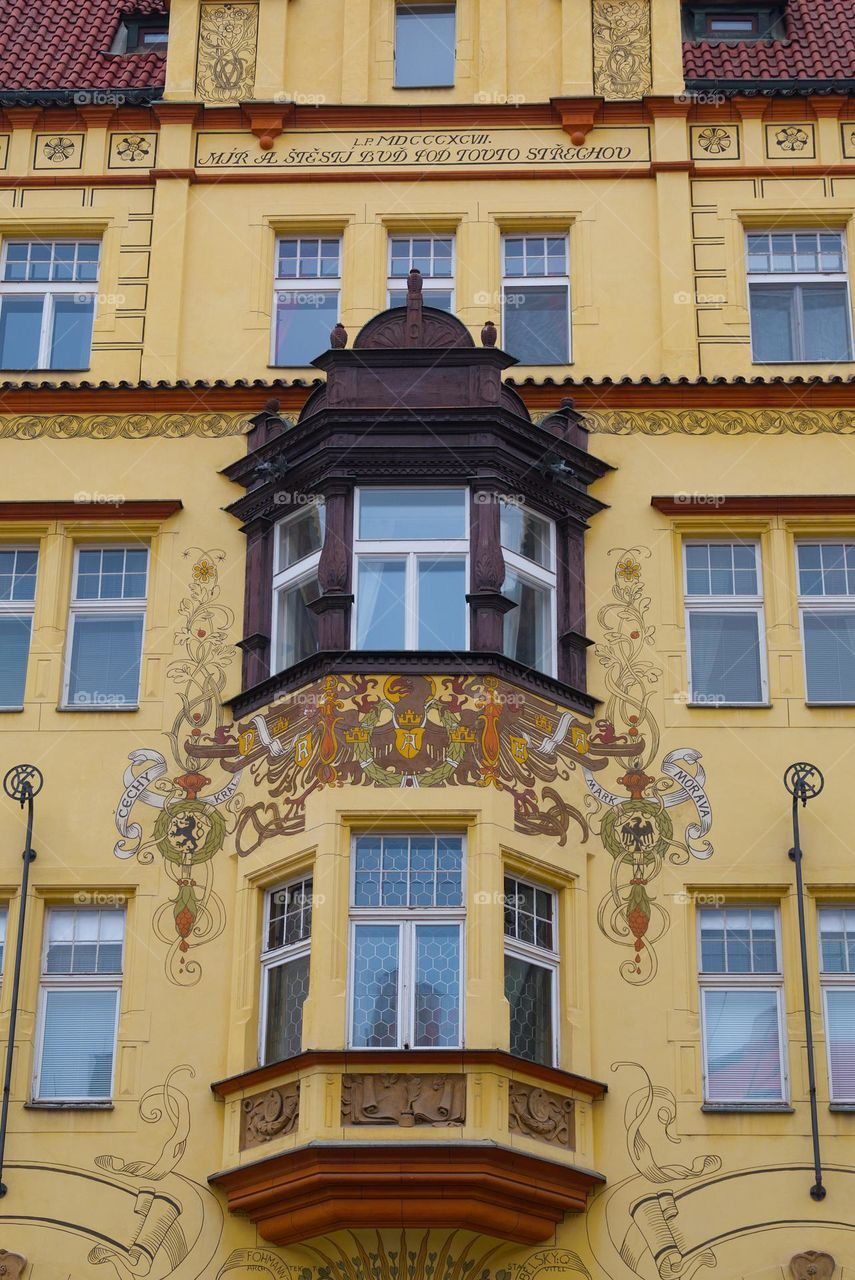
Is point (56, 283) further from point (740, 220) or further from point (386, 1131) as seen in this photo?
point (386, 1131)

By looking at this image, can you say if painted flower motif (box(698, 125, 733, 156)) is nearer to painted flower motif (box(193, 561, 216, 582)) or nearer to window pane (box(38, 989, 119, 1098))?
painted flower motif (box(193, 561, 216, 582))

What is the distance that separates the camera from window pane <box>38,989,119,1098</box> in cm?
1914

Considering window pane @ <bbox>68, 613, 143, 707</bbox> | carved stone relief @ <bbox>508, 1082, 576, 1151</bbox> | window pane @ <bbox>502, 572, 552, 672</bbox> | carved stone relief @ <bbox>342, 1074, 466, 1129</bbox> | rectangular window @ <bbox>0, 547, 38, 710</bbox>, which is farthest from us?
rectangular window @ <bbox>0, 547, 38, 710</bbox>

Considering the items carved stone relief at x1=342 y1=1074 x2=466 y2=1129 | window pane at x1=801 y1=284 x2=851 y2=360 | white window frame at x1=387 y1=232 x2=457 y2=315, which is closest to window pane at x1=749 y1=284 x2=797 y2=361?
window pane at x1=801 y1=284 x2=851 y2=360

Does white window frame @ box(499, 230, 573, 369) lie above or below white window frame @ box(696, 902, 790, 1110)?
above

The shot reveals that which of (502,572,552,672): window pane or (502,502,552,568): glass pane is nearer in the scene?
(502,572,552,672): window pane

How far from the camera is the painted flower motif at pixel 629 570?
831 inches

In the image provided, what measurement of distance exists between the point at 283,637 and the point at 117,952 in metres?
3.20

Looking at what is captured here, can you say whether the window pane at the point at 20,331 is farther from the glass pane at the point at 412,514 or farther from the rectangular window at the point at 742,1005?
the rectangular window at the point at 742,1005

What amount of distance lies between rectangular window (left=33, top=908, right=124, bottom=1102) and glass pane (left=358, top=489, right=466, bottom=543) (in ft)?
13.4

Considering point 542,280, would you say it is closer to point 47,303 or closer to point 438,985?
point 47,303

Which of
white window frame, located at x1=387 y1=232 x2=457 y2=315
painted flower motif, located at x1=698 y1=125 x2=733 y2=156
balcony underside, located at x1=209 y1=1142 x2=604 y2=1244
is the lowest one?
balcony underside, located at x1=209 y1=1142 x2=604 y2=1244

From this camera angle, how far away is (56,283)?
2325 centimetres

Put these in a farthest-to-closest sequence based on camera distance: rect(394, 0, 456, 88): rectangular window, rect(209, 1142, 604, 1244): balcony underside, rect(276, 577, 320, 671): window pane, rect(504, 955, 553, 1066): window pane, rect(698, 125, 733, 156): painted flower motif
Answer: rect(394, 0, 456, 88): rectangular window → rect(698, 125, 733, 156): painted flower motif → rect(276, 577, 320, 671): window pane → rect(504, 955, 553, 1066): window pane → rect(209, 1142, 604, 1244): balcony underside
